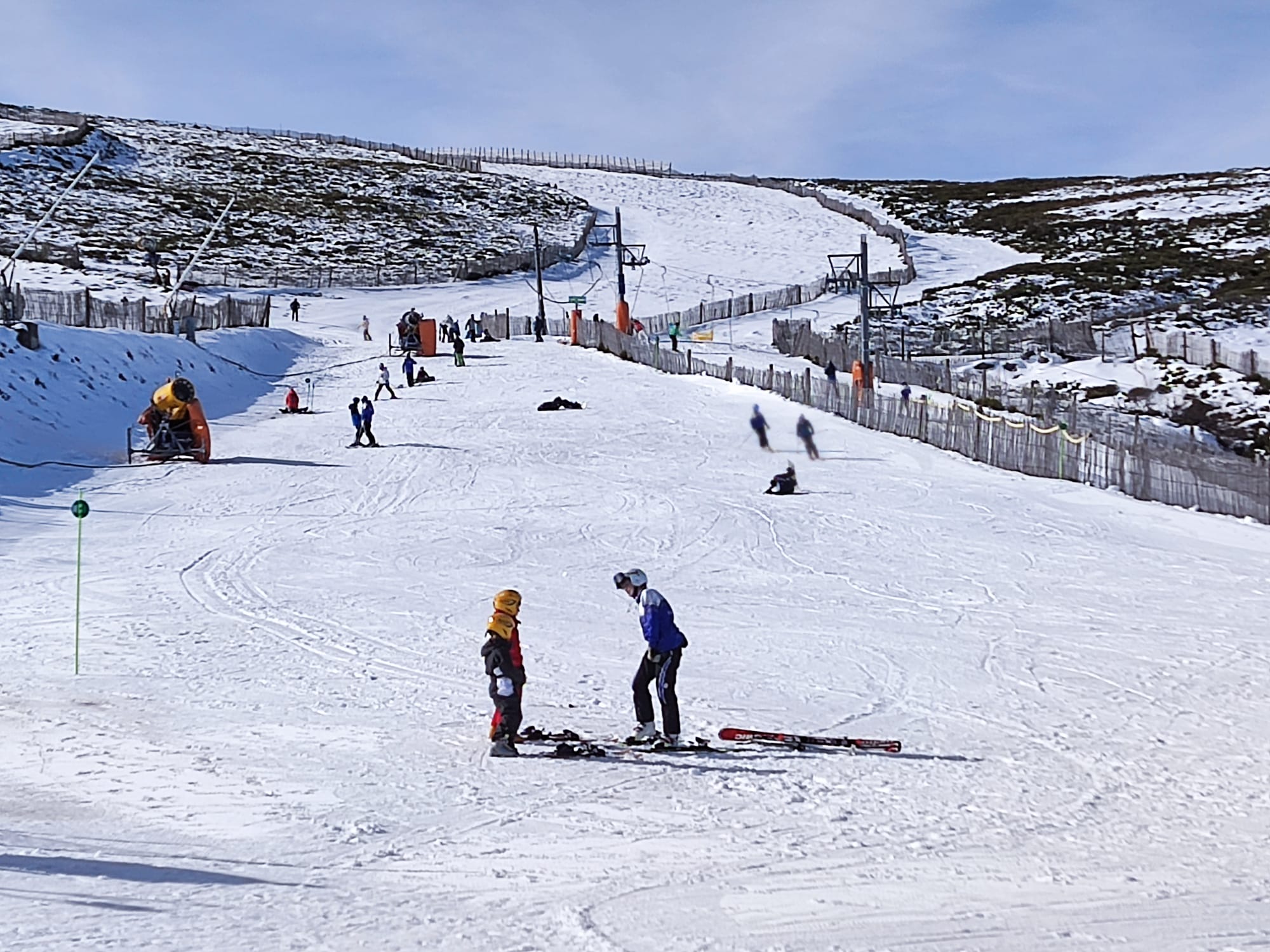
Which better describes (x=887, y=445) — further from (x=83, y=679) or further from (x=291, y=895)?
(x=291, y=895)

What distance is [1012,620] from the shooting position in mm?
14555

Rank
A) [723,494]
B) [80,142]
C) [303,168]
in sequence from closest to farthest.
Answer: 1. [723,494]
2. [80,142]
3. [303,168]

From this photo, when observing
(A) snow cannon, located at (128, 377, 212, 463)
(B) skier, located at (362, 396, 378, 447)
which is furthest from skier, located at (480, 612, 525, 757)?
(B) skier, located at (362, 396, 378, 447)

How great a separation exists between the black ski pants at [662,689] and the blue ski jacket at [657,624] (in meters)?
0.06

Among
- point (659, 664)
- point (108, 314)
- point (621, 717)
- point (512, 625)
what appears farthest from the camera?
point (108, 314)

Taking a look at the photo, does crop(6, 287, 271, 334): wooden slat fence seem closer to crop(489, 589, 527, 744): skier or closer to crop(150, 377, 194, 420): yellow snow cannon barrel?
crop(150, 377, 194, 420): yellow snow cannon barrel

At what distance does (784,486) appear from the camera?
22.5m

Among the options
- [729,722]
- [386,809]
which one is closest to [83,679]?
[386,809]

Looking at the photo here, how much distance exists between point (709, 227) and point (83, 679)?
A: 264ft

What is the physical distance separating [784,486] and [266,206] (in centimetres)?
6610

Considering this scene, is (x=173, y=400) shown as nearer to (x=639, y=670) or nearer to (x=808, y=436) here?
(x=808, y=436)

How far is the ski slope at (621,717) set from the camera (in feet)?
20.9

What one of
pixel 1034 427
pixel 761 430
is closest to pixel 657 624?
pixel 761 430

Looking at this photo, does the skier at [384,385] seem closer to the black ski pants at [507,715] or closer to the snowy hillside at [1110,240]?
the black ski pants at [507,715]
